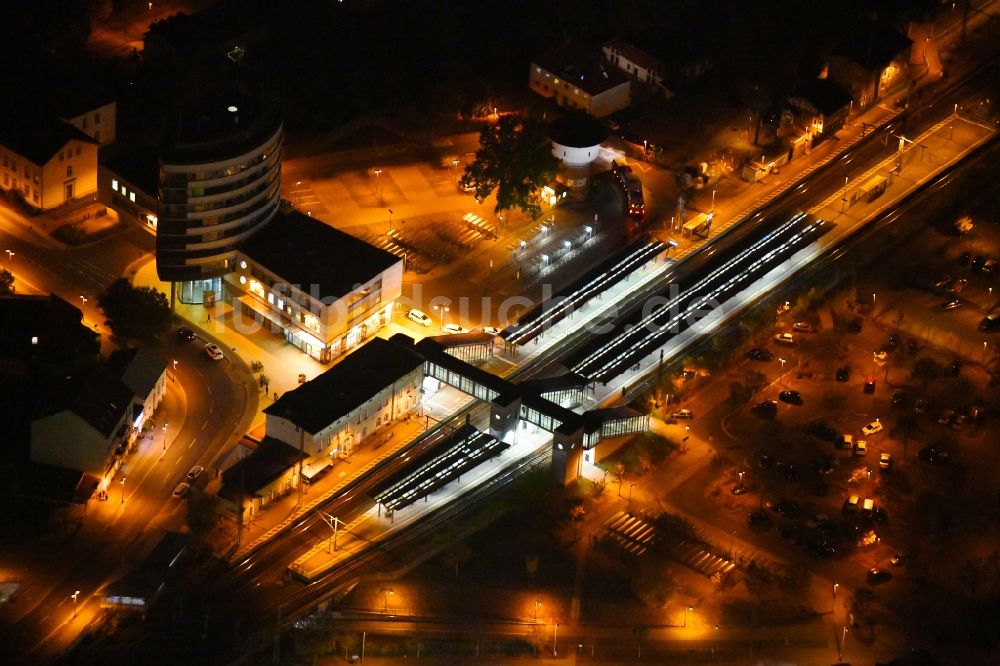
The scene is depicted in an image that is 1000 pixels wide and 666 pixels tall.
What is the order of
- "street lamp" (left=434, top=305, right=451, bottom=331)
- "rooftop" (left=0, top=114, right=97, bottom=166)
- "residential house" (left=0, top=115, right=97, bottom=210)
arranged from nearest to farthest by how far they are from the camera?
"street lamp" (left=434, top=305, right=451, bottom=331) < "rooftop" (left=0, top=114, right=97, bottom=166) < "residential house" (left=0, top=115, right=97, bottom=210)

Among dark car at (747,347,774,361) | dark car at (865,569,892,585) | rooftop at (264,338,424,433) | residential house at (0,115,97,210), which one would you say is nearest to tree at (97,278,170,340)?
rooftop at (264,338,424,433)

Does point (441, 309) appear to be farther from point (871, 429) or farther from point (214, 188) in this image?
point (871, 429)

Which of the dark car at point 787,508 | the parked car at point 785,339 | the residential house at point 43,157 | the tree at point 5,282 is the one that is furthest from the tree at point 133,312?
the dark car at point 787,508

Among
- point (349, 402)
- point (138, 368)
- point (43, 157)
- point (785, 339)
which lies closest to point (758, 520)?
point (785, 339)

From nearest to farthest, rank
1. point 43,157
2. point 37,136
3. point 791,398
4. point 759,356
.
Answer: point 791,398 < point 759,356 < point 43,157 < point 37,136

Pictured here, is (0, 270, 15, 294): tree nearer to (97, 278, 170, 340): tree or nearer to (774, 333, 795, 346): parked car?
(97, 278, 170, 340): tree
